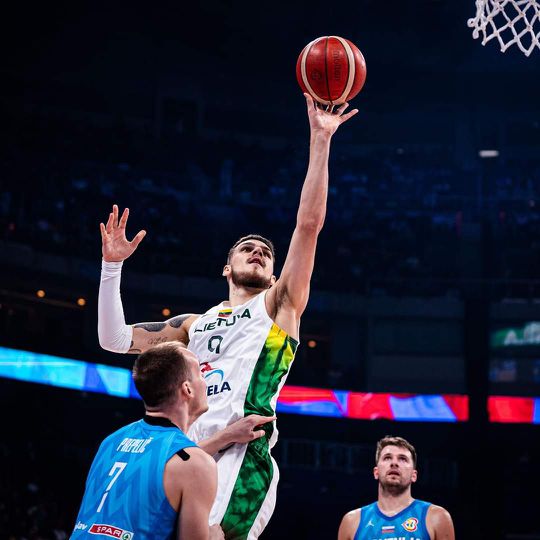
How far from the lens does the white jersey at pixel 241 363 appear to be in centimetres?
379

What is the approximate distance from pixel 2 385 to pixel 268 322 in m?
13.5

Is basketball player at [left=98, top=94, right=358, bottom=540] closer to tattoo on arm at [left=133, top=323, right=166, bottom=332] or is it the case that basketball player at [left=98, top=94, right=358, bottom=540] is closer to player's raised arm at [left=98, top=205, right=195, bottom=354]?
player's raised arm at [left=98, top=205, right=195, bottom=354]

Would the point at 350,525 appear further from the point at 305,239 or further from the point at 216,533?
the point at 305,239

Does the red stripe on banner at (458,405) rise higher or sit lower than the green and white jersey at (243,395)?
lower

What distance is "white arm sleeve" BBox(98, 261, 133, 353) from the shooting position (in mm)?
4180

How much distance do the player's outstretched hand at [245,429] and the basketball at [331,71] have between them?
1.67 metres

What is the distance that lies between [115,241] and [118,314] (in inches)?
14.8

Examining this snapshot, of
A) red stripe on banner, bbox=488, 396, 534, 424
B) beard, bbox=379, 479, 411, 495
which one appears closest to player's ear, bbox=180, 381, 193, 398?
beard, bbox=379, 479, 411, 495

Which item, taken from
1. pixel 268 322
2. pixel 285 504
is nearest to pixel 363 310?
pixel 285 504

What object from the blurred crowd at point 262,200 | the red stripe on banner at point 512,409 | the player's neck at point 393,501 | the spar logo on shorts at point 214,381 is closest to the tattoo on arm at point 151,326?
the spar logo on shorts at point 214,381

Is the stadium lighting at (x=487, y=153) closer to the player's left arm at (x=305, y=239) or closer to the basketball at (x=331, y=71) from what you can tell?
the basketball at (x=331, y=71)

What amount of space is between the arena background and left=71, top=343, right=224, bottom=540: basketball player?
11.4 meters

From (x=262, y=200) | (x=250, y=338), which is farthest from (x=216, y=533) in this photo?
(x=262, y=200)

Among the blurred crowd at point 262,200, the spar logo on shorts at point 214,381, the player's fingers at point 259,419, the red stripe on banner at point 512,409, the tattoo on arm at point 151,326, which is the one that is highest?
the blurred crowd at point 262,200
